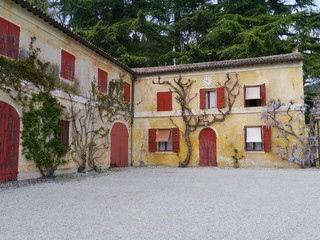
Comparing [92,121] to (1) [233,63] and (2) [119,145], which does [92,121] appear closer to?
(2) [119,145]

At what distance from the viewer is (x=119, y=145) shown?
55.9 ft

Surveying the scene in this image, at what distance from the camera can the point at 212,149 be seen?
57.4ft

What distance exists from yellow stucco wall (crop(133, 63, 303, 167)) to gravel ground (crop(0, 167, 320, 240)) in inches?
326

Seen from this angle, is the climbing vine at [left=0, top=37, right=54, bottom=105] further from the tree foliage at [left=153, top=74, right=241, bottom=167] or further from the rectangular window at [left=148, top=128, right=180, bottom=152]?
the tree foliage at [left=153, top=74, right=241, bottom=167]

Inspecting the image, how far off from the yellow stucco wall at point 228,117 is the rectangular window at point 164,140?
0.85 ft

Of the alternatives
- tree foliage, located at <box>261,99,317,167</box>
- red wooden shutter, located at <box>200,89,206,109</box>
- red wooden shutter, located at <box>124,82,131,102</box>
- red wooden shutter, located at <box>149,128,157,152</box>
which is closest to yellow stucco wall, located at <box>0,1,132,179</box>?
red wooden shutter, located at <box>124,82,131,102</box>

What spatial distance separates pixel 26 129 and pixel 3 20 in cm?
348

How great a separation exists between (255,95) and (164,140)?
5634 millimetres

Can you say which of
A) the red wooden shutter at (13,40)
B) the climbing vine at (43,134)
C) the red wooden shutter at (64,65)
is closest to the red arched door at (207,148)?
the climbing vine at (43,134)

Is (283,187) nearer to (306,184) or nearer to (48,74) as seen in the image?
(306,184)

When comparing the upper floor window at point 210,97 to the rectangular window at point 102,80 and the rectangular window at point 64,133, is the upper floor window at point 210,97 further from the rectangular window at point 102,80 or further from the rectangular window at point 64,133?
the rectangular window at point 64,133

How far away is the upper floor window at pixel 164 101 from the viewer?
18.4 m

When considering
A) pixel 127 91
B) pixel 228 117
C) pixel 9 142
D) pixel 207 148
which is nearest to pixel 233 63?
pixel 228 117

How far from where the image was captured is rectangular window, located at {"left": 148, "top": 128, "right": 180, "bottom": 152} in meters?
18.0
